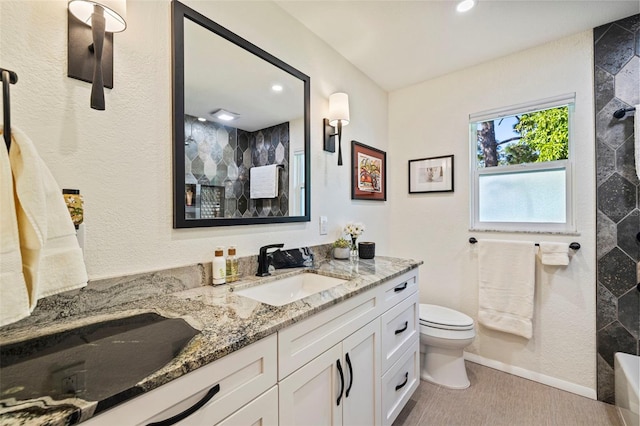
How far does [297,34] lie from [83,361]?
1888 mm

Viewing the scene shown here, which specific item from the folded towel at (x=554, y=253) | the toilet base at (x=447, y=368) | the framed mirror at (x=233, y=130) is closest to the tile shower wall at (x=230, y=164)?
the framed mirror at (x=233, y=130)

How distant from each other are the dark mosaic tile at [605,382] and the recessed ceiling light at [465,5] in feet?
7.72

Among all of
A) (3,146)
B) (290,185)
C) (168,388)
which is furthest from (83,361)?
(290,185)

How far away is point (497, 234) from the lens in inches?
85.7

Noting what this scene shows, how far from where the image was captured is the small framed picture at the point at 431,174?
239 centimetres

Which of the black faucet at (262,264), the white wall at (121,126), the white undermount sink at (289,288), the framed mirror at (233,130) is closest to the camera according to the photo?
the white wall at (121,126)

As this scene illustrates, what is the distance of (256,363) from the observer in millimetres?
807

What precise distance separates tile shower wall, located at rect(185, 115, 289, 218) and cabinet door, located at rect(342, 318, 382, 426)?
787mm

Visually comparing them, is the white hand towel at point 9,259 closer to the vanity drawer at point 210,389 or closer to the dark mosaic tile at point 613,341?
the vanity drawer at point 210,389

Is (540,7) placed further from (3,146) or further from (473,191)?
(3,146)

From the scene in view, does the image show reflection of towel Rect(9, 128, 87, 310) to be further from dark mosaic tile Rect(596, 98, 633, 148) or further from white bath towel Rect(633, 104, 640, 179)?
dark mosaic tile Rect(596, 98, 633, 148)

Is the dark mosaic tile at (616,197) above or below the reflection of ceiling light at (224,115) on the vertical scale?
below

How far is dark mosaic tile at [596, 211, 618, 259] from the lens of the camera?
176 centimetres

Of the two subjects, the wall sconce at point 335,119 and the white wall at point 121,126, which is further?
the wall sconce at point 335,119
